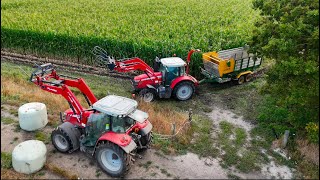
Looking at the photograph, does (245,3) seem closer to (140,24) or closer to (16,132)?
(140,24)

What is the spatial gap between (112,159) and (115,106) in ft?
5.58

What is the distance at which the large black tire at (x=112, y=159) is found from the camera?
9445 millimetres

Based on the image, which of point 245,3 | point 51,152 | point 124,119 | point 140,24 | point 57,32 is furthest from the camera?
point 245,3

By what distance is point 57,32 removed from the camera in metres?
20.9

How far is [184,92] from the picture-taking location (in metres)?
15.7

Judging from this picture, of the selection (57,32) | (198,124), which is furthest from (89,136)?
(57,32)

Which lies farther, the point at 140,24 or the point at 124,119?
the point at 140,24

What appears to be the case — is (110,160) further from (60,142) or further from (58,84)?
(58,84)

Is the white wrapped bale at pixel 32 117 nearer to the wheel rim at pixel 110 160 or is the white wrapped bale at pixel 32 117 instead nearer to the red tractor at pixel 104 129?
the red tractor at pixel 104 129

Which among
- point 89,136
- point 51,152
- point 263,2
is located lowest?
point 51,152

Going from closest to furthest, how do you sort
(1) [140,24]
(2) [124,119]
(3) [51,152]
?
1. (2) [124,119]
2. (3) [51,152]
3. (1) [140,24]

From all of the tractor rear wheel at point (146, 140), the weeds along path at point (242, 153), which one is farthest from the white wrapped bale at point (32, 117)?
the weeds along path at point (242, 153)

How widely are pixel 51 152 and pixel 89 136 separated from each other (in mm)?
1755

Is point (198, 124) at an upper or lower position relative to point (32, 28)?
lower
